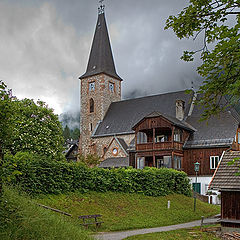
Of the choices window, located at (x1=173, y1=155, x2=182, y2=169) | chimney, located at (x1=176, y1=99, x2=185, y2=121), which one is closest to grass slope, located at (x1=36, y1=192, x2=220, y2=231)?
window, located at (x1=173, y1=155, x2=182, y2=169)

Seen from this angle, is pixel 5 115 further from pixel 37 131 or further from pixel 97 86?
pixel 97 86

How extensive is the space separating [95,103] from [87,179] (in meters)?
34.8

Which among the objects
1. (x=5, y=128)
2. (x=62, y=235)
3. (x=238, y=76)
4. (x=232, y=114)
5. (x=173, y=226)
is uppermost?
(x=232, y=114)

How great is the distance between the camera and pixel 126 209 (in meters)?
19.2

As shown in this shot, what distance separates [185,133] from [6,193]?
96.5 ft

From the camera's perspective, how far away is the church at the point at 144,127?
34625 mm

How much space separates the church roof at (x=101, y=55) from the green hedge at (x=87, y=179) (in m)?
32.8

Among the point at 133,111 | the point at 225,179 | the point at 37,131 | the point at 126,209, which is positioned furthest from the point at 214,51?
the point at 133,111

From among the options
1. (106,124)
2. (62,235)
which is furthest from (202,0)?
(106,124)

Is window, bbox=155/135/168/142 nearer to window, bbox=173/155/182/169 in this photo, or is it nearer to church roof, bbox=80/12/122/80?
window, bbox=173/155/182/169

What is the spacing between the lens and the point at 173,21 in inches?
300

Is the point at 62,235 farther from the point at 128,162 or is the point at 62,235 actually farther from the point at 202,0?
the point at 128,162

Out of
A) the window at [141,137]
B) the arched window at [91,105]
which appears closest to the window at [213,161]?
the window at [141,137]

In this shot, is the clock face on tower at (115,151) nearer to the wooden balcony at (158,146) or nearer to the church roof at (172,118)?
the church roof at (172,118)
